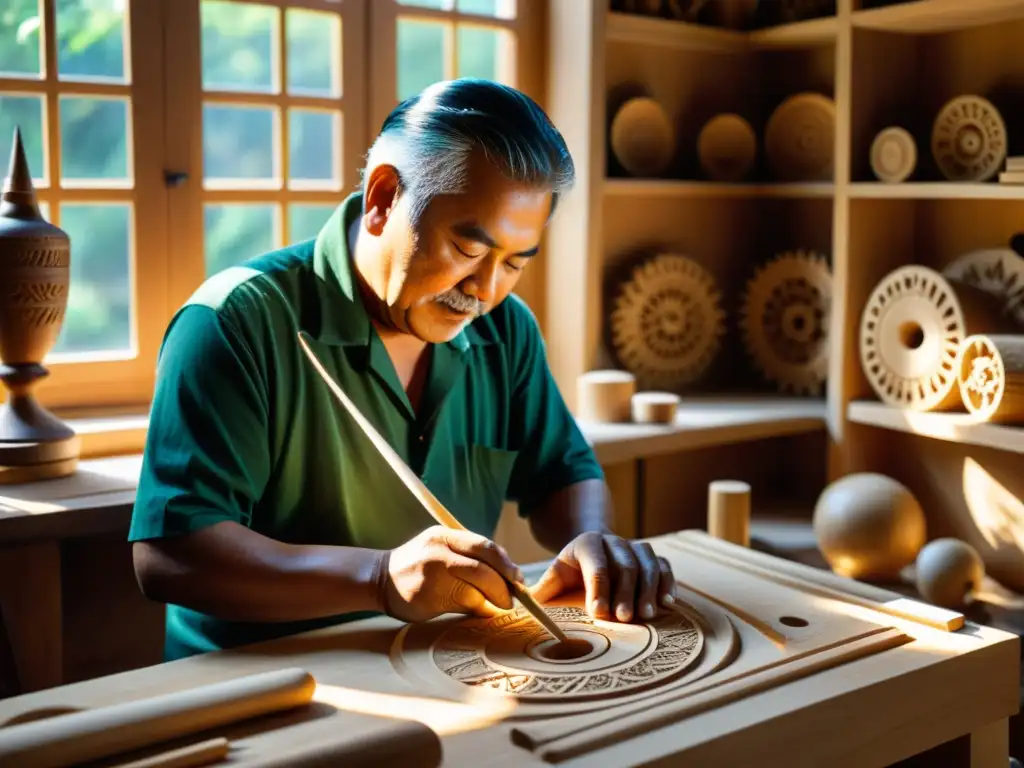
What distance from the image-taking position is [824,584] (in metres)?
1.51

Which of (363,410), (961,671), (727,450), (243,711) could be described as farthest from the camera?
(727,450)

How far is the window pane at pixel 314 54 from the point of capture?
254cm

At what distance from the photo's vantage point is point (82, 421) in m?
2.27

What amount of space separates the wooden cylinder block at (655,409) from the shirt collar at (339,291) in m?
1.17

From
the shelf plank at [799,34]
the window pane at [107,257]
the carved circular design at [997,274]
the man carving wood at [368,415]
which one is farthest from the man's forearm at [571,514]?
the shelf plank at [799,34]

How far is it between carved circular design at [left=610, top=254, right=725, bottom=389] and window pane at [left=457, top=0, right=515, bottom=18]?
726mm

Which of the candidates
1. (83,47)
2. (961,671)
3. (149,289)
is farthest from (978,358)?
(83,47)

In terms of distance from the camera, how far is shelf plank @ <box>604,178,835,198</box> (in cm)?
282

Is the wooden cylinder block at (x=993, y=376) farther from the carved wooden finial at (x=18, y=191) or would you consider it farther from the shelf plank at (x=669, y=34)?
the carved wooden finial at (x=18, y=191)

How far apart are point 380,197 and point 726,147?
1725mm

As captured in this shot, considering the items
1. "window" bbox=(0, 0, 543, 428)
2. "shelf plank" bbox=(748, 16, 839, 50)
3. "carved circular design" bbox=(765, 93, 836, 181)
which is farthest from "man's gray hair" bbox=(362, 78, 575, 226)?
"carved circular design" bbox=(765, 93, 836, 181)

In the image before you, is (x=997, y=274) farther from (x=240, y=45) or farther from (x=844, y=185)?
(x=240, y=45)

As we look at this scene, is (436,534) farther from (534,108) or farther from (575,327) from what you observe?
(575,327)

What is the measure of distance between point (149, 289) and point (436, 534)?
1341mm
